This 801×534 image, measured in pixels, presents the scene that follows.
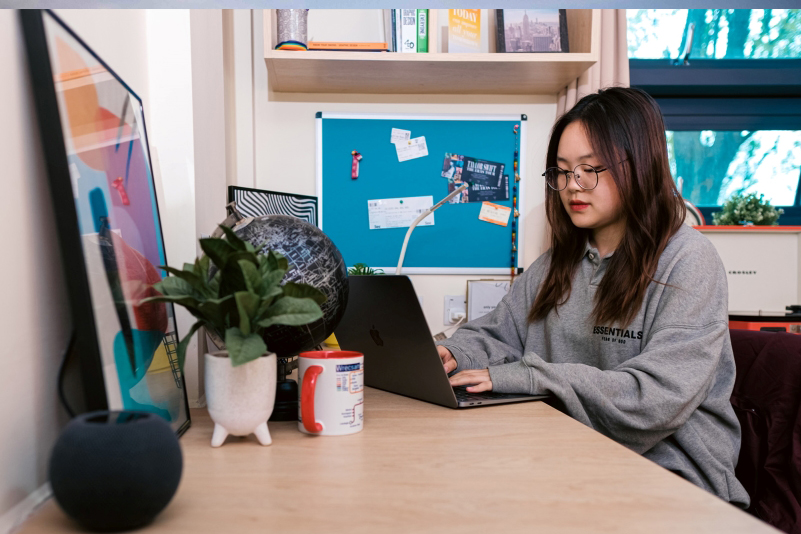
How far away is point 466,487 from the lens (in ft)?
1.89

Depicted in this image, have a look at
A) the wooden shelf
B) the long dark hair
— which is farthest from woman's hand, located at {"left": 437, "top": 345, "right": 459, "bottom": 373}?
the wooden shelf

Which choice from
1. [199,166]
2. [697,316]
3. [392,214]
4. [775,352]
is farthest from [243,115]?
[775,352]

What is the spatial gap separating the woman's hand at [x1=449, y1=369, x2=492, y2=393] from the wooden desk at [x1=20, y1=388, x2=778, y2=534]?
20 cm

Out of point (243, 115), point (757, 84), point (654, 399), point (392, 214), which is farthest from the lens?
point (757, 84)

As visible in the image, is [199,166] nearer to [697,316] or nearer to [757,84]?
[697,316]

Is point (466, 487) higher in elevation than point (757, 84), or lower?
lower

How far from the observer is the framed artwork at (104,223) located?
0.59 metres

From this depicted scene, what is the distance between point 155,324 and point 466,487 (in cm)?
48

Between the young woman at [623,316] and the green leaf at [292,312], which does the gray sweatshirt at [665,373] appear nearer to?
the young woman at [623,316]

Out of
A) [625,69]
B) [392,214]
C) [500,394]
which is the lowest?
[500,394]

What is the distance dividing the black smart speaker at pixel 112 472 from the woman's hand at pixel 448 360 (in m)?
0.76

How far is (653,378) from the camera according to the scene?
37.1 inches

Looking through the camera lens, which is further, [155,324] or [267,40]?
[267,40]

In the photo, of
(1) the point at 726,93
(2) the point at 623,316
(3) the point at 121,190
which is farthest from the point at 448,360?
(1) the point at 726,93
